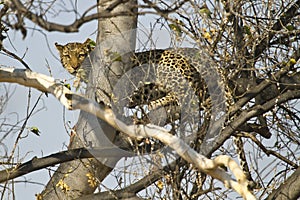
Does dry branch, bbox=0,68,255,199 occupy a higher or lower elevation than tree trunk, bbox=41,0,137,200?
lower

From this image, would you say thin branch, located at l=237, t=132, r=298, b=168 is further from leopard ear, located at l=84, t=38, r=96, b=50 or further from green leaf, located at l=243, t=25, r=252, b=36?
leopard ear, located at l=84, t=38, r=96, b=50

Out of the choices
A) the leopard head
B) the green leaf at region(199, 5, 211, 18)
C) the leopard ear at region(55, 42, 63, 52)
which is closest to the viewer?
the green leaf at region(199, 5, 211, 18)

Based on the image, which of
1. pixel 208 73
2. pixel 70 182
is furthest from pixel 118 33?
pixel 70 182

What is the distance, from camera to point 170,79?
717cm

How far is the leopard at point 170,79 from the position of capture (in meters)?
5.49

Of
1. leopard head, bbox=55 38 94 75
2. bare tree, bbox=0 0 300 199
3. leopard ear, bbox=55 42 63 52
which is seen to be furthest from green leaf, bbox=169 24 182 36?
leopard ear, bbox=55 42 63 52

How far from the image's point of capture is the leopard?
5492 mm

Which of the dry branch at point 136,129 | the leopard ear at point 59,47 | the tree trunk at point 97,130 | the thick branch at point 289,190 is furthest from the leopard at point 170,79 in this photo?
the thick branch at point 289,190

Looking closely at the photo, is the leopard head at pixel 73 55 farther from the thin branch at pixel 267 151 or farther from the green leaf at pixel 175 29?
the green leaf at pixel 175 29

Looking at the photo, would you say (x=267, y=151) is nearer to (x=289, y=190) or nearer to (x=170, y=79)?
(x=289, y=190)

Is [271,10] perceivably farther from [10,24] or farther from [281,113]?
[10,24]

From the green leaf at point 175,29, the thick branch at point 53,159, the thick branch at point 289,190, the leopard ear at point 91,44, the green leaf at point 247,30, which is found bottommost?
the thick branch at point 289,190

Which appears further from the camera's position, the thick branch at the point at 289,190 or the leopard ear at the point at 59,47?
the leopard ear at the point at 59,47

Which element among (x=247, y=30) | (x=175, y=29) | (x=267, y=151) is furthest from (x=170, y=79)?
(x=175, y=29)
